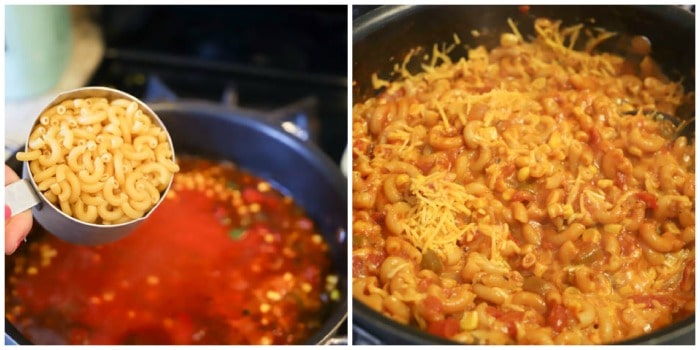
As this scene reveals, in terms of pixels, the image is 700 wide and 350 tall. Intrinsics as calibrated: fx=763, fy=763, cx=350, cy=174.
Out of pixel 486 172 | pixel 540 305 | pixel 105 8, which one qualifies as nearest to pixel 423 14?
pixel 486 172

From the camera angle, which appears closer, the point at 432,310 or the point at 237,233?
the point at 432,310

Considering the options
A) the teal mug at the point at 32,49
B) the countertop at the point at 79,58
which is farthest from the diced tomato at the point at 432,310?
the teal mug at the point at 32,49

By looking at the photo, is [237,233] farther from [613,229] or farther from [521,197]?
[613,229]

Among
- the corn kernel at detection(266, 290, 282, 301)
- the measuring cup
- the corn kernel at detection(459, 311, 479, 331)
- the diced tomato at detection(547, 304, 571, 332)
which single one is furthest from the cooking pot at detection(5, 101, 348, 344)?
the diced tomato at detection(547, 304, 571, 332)

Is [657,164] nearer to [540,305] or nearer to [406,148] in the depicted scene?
[540,305]

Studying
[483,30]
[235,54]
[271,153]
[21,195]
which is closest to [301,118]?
[271,153]

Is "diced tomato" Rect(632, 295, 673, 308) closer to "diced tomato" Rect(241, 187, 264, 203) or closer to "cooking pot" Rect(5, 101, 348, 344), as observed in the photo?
"cooking pot" Rect(5, 101, 348, 344)

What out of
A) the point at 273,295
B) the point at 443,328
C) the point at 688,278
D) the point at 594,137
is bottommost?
the point at 273,295
